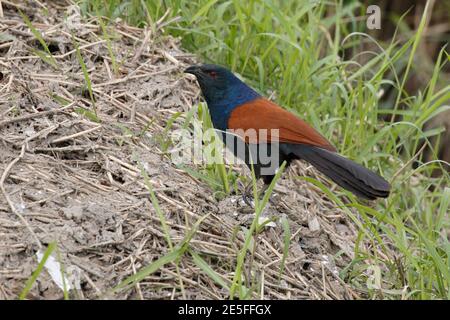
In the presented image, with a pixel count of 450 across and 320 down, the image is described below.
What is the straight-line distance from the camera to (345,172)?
12.2ft

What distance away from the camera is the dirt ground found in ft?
10.00

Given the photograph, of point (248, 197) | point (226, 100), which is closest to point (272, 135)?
point (248, 197)

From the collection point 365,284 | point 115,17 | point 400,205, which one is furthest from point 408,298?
point 115,17

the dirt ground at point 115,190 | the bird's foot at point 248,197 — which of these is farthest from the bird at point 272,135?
the dirt ground at point 115,190

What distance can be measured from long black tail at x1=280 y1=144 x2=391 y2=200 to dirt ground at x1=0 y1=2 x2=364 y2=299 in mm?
A: 317

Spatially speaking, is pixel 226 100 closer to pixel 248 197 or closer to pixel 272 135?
pixel 272 135

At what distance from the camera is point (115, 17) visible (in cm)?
487

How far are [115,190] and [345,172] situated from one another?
1.13 m

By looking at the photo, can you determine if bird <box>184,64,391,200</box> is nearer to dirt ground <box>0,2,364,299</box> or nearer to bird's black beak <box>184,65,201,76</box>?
bird's black beak <box>184,65,201,76</box>

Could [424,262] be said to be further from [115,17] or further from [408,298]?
[115,17]

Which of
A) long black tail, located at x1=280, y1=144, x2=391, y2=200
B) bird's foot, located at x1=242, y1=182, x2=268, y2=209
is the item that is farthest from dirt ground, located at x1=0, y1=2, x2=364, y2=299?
long black tail, located at x1=280, y1=144, x2=391, y2=200

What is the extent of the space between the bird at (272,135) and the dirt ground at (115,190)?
0.24 metres

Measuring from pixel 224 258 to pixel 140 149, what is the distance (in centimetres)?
90

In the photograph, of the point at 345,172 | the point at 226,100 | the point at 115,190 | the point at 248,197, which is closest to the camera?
the point at 115,190
